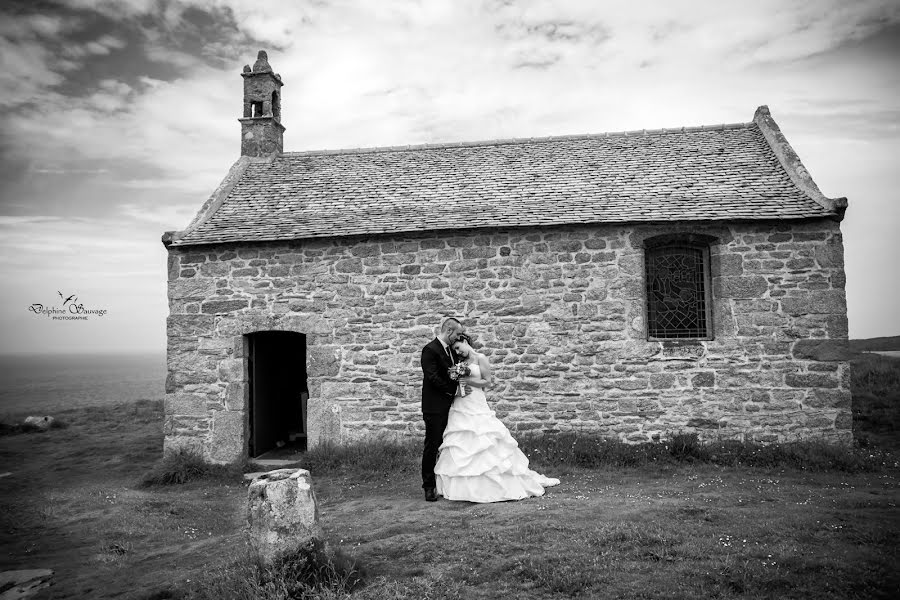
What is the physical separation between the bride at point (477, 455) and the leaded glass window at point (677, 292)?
14.3 feet

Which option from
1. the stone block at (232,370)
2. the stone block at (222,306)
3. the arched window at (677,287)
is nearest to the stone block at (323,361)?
the stone block at (232,370)

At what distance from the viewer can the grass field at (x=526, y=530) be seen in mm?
4863

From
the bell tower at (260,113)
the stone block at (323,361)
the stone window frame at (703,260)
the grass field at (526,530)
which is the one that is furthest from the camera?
the bell tower at (260,113)

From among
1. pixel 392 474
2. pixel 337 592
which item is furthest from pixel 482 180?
pixel 337 592

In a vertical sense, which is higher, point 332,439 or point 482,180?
point 482,180

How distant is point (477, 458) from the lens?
7.25 meters

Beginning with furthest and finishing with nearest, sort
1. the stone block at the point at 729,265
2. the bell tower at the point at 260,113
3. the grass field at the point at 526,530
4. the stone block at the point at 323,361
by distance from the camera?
the bell tower at the point at 260,113 < the stone block at the point at 323,361 < the stone block at the point at 729,265 < the grass field at the point at 526,530

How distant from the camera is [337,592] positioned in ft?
15.6

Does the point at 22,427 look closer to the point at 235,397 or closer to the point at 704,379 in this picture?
the point at 235,397

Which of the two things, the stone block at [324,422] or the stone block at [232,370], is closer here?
the stone block at [324,422]

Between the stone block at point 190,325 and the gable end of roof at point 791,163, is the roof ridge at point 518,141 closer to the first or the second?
the gable end of roof at point 791,163

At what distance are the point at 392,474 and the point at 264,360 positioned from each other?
166 inches

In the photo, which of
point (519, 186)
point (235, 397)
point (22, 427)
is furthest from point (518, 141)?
point (22, 427)

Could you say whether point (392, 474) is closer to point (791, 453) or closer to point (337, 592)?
point (337, 592)
